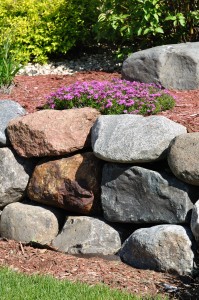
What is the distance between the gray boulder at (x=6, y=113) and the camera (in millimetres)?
6523

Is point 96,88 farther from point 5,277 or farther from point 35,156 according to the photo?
point 5,277

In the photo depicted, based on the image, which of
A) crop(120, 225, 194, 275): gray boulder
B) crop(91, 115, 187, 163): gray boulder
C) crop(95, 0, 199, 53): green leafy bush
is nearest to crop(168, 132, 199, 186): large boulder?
crop(91, 115, 187, 163): gray boulder

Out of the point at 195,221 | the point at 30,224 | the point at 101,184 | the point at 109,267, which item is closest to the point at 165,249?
the point at 195,221

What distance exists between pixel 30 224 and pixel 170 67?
242 cm

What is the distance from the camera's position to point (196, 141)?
5.43m

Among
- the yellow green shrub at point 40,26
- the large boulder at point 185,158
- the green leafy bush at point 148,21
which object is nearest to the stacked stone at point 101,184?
the large boulder at point 185,158

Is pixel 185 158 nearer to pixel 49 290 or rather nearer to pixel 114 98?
pixel 114 98

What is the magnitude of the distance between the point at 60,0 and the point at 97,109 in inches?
135

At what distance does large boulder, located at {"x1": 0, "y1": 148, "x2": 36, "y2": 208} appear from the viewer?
652 centimetres

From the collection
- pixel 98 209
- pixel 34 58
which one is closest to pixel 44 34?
pixel 34 58

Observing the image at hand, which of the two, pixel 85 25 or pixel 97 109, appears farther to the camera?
pixel 85 25

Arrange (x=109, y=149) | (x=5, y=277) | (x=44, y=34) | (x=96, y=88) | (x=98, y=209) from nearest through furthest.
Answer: (x=5, y=277) → (x=109, y=149) → (x=98, y=209) → (x=96, y=88) → (x=44, y=34)

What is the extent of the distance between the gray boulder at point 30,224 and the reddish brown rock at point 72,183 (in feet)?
0.46

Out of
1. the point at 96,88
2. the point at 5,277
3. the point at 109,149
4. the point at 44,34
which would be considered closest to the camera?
the point at 5,277
